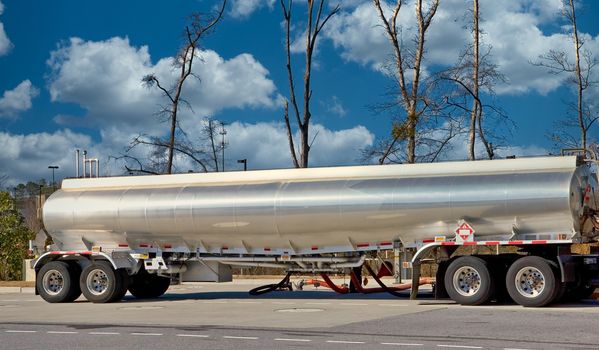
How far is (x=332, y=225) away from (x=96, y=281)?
6486 millimetres

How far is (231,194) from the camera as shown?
23.0 m

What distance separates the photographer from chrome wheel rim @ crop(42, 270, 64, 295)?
24.7 m

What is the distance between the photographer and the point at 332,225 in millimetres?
21938

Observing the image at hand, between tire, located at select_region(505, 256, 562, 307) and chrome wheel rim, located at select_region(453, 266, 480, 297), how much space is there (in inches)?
32.5

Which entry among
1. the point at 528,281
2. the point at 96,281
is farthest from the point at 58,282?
the point at 528,281

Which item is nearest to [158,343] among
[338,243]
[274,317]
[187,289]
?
[274,317]

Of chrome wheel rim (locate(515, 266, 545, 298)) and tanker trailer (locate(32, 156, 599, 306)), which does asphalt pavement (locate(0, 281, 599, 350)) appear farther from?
tanker trailer (locate(32, 156, 599, 306))

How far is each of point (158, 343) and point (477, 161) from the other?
9.73 meters

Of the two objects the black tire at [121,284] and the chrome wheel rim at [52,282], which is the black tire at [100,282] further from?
the chrome wheel rim at [52,282]

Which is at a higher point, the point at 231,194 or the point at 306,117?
the point at 306,117

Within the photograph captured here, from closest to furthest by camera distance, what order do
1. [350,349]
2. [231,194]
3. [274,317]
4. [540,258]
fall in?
1. [350,349]
2. [274,317]
3. [540,258]
4. [231,194]

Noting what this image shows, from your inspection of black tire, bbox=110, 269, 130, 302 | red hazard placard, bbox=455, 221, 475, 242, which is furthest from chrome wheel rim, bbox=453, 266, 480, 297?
black tire, bbox=110, 269, 130, 302

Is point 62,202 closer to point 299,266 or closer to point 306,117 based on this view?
point 299,266

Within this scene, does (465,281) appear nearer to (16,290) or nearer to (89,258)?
(89,258)
